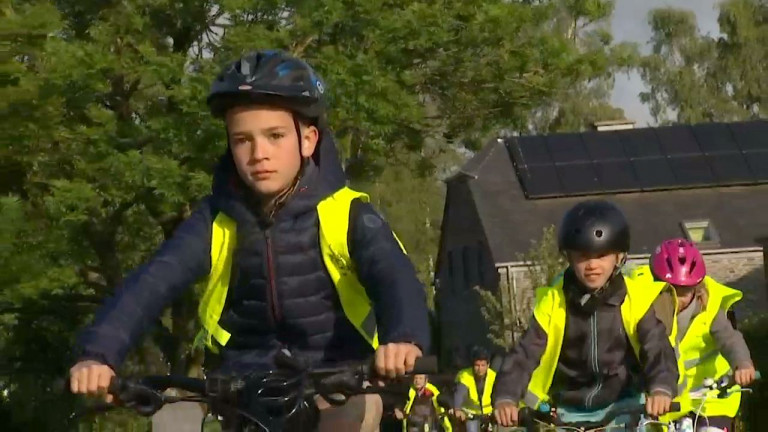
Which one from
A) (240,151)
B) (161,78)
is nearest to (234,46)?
(161,78)

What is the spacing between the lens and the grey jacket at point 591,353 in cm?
772

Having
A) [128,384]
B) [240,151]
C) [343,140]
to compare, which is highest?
[343,140]

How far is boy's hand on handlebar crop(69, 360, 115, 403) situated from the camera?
490 centimetres

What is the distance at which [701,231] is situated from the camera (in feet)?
169

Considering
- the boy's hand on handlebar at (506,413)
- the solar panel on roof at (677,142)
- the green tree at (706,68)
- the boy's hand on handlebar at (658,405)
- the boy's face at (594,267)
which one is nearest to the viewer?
the boy's hand on handlebar at (658,405)

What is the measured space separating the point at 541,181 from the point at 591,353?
145 feet

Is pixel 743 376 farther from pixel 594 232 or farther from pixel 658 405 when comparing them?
pixel 658 405

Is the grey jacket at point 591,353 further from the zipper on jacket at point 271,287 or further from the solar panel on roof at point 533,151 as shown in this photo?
the solar panel on roof at point 533,151

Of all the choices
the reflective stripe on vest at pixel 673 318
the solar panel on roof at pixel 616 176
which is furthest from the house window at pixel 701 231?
the reflective stripe on vest at pixel 673 318

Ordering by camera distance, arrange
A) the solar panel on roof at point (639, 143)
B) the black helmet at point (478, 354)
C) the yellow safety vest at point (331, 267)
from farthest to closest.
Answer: the solar panel on roof at point (639, 143)
the black helmet at point (478, 354)
the yellow safety vest at point (331, 267)

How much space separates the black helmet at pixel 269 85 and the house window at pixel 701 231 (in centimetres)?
4597

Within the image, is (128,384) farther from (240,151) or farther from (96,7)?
(96,7)

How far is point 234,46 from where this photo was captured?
25422 mm

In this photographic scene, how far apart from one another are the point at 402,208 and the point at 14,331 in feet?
119
